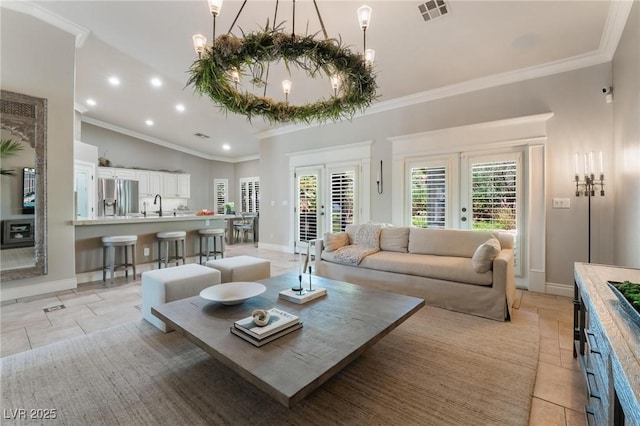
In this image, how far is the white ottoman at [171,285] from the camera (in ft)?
8.54

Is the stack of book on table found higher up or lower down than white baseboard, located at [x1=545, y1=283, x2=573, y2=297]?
higher up

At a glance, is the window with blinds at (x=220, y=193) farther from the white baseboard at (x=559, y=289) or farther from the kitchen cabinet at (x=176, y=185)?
the white baseboard at (x=559, y=289)

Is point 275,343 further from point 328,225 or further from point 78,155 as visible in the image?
point 78,155

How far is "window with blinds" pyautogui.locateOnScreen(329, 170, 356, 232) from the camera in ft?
18.6

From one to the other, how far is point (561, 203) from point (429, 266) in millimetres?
2059

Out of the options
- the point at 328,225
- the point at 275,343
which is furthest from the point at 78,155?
the point at 275,343

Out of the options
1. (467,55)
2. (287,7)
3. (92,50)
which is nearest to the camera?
(287,7)

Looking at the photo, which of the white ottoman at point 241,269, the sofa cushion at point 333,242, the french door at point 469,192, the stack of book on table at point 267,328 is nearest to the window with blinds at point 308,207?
the sofa cushion at point 333,242

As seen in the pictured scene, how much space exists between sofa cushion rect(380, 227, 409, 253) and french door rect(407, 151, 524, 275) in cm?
96

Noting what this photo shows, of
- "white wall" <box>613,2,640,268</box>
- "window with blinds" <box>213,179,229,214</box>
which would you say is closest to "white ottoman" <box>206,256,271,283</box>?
"white wall" <box>613,2,640,268</box>

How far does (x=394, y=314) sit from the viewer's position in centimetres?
194

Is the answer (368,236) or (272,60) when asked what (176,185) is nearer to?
(368,236)

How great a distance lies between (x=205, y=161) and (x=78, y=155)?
463 centimetres

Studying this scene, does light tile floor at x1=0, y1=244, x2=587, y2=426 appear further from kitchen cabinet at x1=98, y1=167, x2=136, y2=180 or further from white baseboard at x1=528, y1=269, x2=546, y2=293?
kitchen cabinet at x1=98, y1=167, x2=136, y2=180
